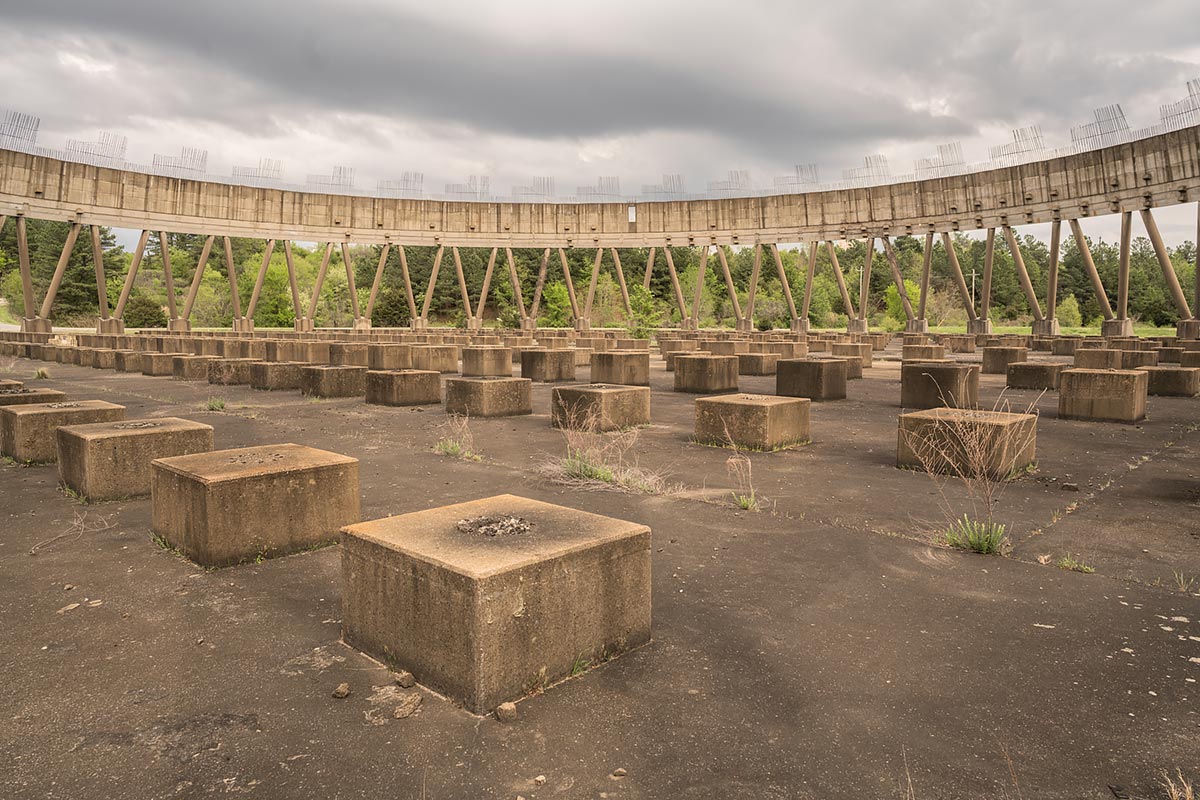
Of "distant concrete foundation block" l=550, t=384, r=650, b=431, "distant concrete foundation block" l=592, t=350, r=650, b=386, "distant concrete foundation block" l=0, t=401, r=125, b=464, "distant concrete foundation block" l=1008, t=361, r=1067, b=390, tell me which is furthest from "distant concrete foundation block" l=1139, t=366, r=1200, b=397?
"distant concrete foundation block" l=0, t=401, r=125, b=464

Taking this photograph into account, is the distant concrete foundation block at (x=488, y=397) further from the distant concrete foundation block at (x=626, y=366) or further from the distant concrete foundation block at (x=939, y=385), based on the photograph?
the distant concrete foundation block at (x=939, y=385)

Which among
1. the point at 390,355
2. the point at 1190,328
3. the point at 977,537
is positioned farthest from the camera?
the point at 1190,328

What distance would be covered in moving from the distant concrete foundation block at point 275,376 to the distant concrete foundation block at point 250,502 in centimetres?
1171

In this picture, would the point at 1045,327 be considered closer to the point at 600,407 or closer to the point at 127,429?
the point at 600,407

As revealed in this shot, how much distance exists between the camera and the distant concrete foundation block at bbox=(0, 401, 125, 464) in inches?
317

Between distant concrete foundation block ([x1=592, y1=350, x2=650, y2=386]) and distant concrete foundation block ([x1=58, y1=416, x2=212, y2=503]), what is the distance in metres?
10.3

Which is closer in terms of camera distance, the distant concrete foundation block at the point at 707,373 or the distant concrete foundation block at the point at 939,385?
the distant concrete foundation block at the point at 939,385

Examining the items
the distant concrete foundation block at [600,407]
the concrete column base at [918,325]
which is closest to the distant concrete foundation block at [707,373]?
the distant concrete foundation block at [600,407]

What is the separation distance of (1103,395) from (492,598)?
37.7 ft

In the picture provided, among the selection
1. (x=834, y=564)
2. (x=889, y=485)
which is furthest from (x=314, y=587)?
(x=889, y=485)

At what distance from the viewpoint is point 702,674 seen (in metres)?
3.45

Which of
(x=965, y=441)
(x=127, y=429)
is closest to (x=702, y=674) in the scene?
(x=965, y=441)

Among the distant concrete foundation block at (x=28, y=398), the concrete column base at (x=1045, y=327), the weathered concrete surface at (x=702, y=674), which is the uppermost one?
the concrete column base at (x=1045, y=327)

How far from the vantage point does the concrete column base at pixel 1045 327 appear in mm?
34656
